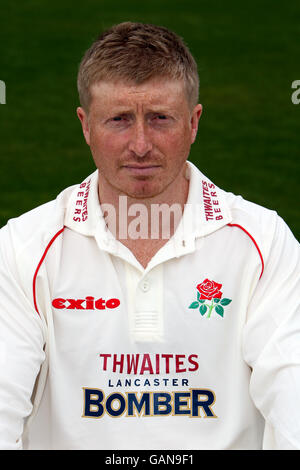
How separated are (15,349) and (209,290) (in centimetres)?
67

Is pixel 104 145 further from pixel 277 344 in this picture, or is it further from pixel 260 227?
pixel 277 344

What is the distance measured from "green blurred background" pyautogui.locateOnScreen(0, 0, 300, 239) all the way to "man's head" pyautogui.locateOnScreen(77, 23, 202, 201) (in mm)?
3986

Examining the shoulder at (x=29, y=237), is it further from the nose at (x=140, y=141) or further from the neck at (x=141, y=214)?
the nose at (x=140, y=141)

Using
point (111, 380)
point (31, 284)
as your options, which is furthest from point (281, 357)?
point (31, 284)

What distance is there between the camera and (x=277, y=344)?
145 inches

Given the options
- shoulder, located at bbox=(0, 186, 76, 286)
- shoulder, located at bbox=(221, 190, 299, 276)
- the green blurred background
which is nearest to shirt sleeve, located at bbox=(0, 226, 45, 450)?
shoulder, located at bbox=(0, 186, 76, 286)

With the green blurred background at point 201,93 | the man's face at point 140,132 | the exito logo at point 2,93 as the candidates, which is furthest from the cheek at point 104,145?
the exito logo at point 2,93

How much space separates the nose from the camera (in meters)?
3.66

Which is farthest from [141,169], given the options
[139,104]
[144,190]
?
[139,104]

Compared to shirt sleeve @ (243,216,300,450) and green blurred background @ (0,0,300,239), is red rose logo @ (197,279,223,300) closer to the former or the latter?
shirt sleeve @ (243,216,300,450)

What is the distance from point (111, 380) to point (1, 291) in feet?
1.52
